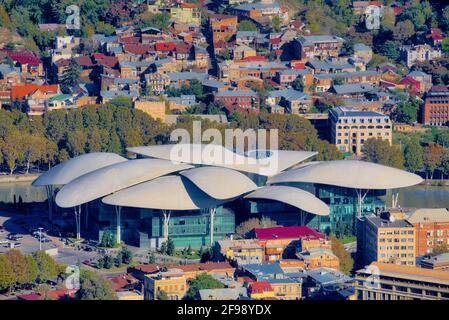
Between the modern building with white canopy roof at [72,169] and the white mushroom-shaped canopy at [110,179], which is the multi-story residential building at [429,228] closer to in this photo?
the white mushroom-shaped canopy at [110,179]

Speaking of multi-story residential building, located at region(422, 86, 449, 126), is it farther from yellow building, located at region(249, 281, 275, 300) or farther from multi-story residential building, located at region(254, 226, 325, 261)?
yellow building, located at region(249, 281, 275, 300)

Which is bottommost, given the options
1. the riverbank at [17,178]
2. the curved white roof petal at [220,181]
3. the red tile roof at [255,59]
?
the riverbank at [17,178]

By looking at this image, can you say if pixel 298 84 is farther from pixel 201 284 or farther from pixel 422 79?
pixel 201 284

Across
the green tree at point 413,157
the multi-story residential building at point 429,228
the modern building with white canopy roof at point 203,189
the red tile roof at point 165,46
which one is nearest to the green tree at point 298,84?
the red tile roof at point 165,46

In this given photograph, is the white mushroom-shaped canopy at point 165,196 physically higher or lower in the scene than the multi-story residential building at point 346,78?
higher

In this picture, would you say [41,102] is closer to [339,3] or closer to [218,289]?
[339,3]

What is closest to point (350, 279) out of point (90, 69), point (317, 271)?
point (317, 271)
